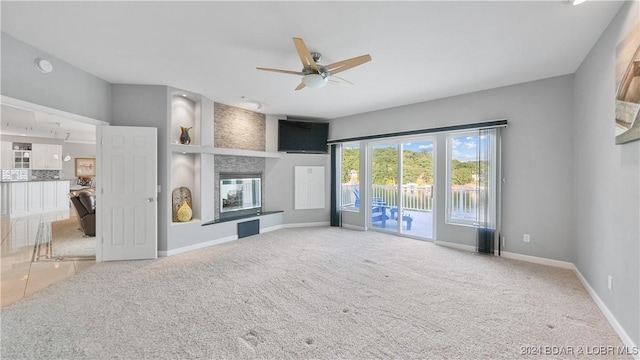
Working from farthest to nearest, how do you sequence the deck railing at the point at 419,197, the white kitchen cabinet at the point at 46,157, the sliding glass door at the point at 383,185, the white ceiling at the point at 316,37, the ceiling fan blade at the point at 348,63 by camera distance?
1. the white kitchen cabinet at the point at 46,157
2. the sliding glass door at the point at 383,185
3. the deck railing at the point at 419,197
4. the ceiling fan blade at the point at 348,63
5. the white ceiling at the point at 316,37

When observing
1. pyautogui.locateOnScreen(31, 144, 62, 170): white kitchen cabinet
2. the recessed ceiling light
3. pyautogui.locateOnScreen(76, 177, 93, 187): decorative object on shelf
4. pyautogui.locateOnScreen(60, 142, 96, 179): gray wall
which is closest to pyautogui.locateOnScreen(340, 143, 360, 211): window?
the recessed ceiling light

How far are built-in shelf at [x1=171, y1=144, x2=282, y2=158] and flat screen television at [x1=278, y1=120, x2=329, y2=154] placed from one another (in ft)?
1.37

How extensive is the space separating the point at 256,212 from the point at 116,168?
109 inches

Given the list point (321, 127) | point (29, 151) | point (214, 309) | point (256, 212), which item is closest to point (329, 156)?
point (321, 127)

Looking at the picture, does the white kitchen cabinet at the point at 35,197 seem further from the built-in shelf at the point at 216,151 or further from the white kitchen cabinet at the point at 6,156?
the built-in shelf at the point at 216,151

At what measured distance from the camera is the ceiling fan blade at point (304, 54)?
2.29 metres

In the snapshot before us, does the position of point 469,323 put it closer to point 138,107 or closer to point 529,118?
point 529,118

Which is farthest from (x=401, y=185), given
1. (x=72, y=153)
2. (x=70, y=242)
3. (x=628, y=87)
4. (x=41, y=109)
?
(x=72, y=153)

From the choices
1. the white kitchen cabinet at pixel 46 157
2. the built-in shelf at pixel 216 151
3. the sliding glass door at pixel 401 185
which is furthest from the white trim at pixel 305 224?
the white kitchen cabinet at pixel 46 157

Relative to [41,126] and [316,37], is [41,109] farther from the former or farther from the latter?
[41,126]

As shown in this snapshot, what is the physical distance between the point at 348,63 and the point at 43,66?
3.54 meters

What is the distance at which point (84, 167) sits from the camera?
9719mm

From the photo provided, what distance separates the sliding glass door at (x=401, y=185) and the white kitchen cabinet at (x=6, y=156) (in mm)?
11109

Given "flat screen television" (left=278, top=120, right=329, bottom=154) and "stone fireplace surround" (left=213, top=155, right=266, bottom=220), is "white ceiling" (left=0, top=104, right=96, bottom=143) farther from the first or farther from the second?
"flat screen television" (left=278, top=120, right=329, bottom=154)
